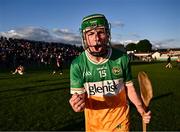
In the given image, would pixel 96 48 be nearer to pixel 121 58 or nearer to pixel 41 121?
pixel 121 58

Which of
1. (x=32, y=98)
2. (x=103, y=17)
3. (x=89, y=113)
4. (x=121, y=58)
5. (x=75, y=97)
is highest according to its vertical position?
(x=103, y=17)

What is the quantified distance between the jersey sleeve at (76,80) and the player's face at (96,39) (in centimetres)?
34

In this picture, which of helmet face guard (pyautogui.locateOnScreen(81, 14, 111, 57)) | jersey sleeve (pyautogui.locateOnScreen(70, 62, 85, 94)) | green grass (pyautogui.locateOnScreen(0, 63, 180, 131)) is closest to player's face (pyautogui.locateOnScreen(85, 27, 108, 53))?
helmet face guard (pyautogui.locateOnScreen(81, 14, 111, 57))

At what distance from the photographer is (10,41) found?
56312 millimetres

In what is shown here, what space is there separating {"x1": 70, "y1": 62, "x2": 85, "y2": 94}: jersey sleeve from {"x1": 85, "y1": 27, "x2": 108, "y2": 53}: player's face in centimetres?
34

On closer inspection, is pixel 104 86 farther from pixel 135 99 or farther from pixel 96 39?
pixel 96 39

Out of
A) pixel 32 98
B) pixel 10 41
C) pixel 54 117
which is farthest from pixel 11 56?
pixel 54 117

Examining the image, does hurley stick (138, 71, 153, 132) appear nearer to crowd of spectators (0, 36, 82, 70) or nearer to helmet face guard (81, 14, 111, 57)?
helmet face guard (81, 14, 111, 57)

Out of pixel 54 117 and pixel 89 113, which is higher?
pixel 89 113

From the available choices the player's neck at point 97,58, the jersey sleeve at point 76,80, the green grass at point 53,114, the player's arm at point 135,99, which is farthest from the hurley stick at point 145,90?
the green grass at point 53,114

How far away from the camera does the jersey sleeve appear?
464cm

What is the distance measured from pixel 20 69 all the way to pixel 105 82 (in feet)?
113

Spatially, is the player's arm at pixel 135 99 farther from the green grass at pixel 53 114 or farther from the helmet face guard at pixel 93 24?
the green grass at pixel 53 114

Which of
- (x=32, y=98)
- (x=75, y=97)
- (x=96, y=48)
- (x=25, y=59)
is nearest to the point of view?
(x=75, y=97)
